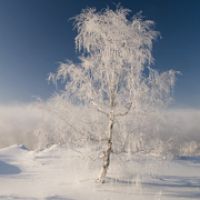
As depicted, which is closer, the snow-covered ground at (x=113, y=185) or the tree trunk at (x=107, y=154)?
the snow-covered ground at (x=113, y=185)

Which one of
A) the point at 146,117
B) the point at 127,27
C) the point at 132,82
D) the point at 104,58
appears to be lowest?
the point at 146,117

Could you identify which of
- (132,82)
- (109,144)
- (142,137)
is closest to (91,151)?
(109,144)

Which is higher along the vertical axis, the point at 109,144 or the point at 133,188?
the point at 109,144

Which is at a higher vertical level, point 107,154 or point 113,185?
point 107,154

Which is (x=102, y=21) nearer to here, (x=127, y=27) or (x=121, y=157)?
(x=127, y=27)

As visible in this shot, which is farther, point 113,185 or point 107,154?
point 107,154

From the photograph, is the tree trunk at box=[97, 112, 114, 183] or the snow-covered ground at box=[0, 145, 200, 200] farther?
the tree trunk at box=[97, 112, 114, 183]

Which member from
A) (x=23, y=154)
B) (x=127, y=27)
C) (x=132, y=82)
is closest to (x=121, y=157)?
(x=132, y=82)

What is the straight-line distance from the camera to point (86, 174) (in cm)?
2155

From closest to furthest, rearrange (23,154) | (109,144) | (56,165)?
(109,144) < (56,165) < (23,154)

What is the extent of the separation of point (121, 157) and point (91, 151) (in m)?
1.65

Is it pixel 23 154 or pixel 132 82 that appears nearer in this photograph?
pixel 132 82

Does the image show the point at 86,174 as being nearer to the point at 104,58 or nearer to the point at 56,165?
the point at 104,58

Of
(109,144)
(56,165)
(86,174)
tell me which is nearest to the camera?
(109,144)
